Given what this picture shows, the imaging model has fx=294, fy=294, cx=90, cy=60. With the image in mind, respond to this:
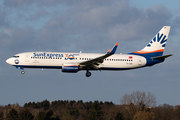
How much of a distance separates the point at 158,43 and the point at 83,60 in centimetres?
1936

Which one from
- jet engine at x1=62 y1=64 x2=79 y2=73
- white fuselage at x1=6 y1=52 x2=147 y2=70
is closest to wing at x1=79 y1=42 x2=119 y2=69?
white fuselage at x1=6 y1=52 x2=147 y2=70

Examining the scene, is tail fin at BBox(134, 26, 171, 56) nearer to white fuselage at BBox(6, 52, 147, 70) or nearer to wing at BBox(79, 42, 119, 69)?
white fuselage at BBox(6, 52, 147, 70)

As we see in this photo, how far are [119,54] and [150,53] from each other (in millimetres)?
7806

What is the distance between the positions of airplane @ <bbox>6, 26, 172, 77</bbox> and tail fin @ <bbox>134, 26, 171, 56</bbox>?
53.9 inches

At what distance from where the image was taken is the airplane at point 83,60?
192 ft

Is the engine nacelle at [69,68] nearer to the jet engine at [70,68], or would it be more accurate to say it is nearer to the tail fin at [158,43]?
the jet engine at [70,68]

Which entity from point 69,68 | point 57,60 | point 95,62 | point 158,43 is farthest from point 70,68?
point 158,43

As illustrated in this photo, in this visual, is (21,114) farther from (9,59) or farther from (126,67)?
(126,67)

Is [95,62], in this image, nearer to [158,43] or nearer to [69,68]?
[69,68]

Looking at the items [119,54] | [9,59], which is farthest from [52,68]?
[119,54]

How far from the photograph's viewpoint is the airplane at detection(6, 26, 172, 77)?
58.4 metres

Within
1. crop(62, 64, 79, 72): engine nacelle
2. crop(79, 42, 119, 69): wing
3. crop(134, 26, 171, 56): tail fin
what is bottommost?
crop(62, 64, 79, 72): engine nacelle

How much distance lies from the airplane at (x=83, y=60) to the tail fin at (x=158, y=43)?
1.37 m

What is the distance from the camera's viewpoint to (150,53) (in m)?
65.9
